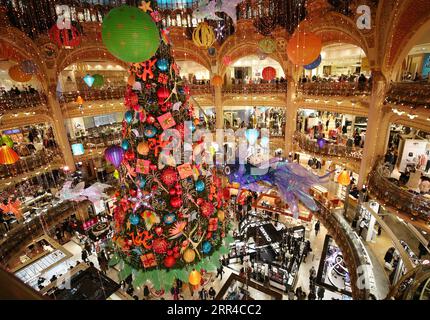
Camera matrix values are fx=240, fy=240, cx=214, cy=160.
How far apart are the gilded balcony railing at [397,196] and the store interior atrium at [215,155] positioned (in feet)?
0.15

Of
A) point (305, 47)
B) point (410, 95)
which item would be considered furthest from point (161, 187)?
point (410, 95)

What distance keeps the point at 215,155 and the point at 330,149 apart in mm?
6513

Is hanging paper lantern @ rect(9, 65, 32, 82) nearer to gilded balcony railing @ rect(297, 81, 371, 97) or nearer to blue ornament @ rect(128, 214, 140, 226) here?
blue ornament @ rect(128, 214, 140, 226)

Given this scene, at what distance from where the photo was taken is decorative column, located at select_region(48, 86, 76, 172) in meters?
13.8

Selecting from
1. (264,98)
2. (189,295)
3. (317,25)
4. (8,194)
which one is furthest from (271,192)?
(8,194)

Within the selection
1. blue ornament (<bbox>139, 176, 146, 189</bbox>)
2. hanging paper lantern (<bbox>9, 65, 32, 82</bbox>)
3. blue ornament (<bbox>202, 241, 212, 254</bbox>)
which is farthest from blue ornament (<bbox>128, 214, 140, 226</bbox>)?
hanging paper lantern (<bbox>9, 65, 32, 82</bbox>)

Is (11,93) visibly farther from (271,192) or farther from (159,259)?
(271,192)

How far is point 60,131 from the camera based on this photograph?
1440cm

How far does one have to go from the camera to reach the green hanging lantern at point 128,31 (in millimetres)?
3807

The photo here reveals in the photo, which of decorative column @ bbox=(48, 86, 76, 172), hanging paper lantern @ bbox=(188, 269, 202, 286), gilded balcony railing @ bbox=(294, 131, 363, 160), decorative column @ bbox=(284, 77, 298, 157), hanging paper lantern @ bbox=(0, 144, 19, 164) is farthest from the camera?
decorative column @ bbox=(284, 77, 298, 157)

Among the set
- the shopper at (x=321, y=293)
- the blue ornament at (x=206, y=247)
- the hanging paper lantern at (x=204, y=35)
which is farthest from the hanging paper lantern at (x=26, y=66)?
the shopper at (x=321, y=293)

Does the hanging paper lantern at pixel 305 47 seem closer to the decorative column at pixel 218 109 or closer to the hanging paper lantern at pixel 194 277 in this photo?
the hanging paper lantern at pixel 194 277

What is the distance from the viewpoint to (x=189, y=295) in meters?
9.60

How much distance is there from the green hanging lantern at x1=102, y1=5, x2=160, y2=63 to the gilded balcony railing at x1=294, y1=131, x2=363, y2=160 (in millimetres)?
11642
